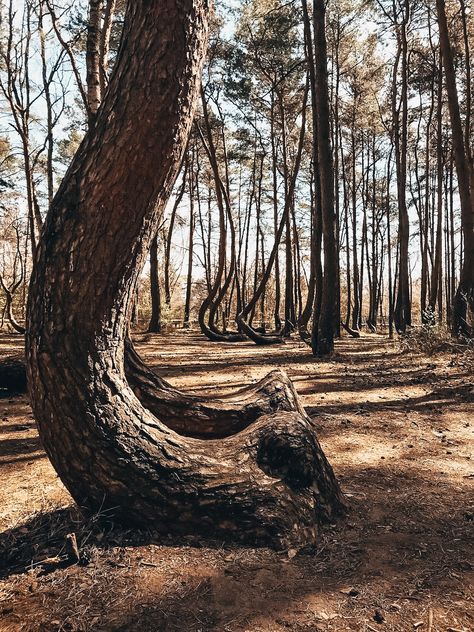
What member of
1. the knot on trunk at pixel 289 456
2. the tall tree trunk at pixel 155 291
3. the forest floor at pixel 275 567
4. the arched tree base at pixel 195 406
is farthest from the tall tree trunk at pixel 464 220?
the tall tree trunk at pixel 155 291

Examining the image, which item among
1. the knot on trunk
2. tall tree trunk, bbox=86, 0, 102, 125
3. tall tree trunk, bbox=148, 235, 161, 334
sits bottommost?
the knot on trunk

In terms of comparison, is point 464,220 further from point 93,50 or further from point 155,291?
point 155,291

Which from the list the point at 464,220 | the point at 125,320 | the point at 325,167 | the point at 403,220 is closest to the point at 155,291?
the point at 325,167

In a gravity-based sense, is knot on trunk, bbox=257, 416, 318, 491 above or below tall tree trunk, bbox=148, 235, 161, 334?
below

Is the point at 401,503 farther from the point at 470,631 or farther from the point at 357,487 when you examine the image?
the point at 470,631

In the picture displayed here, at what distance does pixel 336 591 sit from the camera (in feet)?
6.23

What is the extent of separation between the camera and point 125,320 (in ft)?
7.47

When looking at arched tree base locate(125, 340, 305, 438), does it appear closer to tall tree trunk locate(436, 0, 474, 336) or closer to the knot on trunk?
the knot on trunk

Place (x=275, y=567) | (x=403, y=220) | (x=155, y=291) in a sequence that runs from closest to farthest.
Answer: (x=275, y=567) → (x=403, y=220) → (x=155, y=291)

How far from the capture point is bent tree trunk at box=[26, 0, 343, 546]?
1990mm

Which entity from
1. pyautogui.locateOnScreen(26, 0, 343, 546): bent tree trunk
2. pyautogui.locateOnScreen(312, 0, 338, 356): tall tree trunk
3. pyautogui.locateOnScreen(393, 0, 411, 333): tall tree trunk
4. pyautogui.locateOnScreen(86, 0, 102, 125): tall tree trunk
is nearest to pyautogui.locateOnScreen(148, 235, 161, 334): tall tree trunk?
pyautogui.locateOnScreen(312, 0, 338, 356): tall tree trunk

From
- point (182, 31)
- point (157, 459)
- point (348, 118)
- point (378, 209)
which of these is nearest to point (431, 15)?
point (348, 118)

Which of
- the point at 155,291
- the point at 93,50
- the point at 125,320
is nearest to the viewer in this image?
the point at 125,320

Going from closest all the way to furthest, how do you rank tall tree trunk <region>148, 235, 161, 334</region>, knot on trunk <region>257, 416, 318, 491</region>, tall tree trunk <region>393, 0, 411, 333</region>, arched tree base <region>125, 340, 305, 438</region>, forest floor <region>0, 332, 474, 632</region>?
forest floor <region>0, 332, 474, 632</region>, knot on trunk <region>257, 416, 318, 491</region>, arched tree base <region>125, 340, 305, 438</region>, tall tree trunk <region>393, 0, 411, 333</region>, tall tree trunk <region>148, 235, 161, 334</region>
